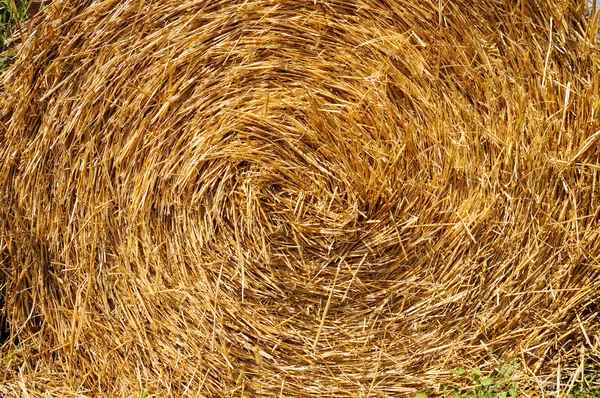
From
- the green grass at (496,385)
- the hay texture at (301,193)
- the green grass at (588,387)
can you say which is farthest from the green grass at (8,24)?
the green grass at (588,387)

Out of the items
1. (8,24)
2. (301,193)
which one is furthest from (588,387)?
(8,24)

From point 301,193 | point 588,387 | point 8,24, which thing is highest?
point 8,24

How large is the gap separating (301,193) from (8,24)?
92 cm

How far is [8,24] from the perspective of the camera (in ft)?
6.55

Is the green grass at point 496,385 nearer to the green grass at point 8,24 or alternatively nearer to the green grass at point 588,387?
the green grass at point 588,387

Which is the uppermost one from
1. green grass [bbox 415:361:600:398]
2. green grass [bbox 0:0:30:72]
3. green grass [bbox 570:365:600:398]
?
green grass [bbox 0:0:30:72]

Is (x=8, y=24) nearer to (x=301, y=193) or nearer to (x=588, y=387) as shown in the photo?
(x=301, y=193)

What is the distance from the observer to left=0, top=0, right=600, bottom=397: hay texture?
1.94m

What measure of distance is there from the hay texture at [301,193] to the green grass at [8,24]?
7 centimetres

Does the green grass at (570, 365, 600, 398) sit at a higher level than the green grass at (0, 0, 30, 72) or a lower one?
lower

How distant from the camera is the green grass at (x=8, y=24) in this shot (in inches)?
77.9

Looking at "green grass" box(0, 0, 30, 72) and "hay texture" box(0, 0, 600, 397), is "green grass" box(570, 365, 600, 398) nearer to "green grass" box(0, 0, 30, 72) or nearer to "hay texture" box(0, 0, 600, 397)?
"hay texture" box(0, 0, 600, 397)

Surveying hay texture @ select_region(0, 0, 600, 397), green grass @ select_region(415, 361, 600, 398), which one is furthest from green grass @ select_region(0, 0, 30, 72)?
green grass @ select_region(415, 361, 600, 398)

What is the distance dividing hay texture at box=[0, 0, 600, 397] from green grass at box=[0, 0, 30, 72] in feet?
0.23
